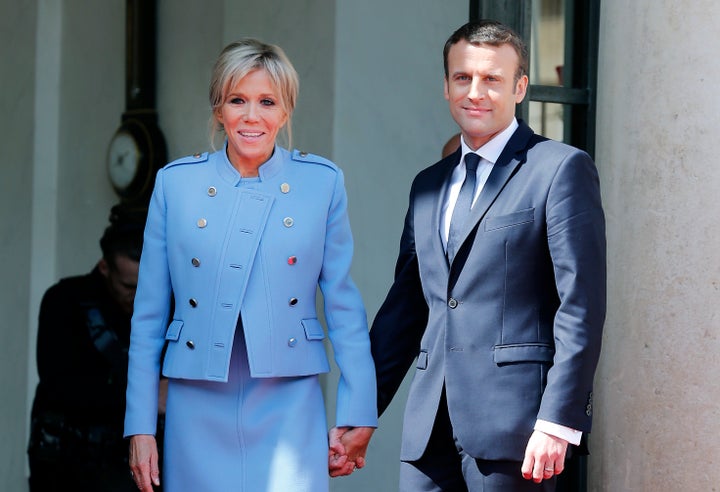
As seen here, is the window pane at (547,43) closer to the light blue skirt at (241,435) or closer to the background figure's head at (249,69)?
the background figure's head at (249,69)

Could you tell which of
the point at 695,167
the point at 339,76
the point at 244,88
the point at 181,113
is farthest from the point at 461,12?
the point at 244,88

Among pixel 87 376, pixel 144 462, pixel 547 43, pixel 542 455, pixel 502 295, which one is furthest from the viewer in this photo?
pixel 547 43

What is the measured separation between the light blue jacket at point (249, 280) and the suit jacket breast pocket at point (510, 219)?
392 mm

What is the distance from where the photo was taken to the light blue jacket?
3.37m

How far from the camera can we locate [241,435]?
338cm

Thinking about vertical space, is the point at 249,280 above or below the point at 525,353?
above

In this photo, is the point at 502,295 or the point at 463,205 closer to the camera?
the point at 502,295

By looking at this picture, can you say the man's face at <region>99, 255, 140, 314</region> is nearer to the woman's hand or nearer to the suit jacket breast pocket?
the woman's hand

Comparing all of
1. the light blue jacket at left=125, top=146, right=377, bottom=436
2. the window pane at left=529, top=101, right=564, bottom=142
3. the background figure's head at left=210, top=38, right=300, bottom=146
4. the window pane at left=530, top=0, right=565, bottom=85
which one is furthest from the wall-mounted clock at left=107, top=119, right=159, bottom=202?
the background figure's head at left=210, top=38, right=300, bottom=146

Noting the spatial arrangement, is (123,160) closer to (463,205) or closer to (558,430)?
(463,205)

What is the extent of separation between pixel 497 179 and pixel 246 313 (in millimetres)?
692

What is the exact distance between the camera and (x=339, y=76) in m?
5.25

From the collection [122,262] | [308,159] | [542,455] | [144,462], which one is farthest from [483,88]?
[122,262]

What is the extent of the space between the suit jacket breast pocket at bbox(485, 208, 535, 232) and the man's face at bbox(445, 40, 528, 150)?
236mm
